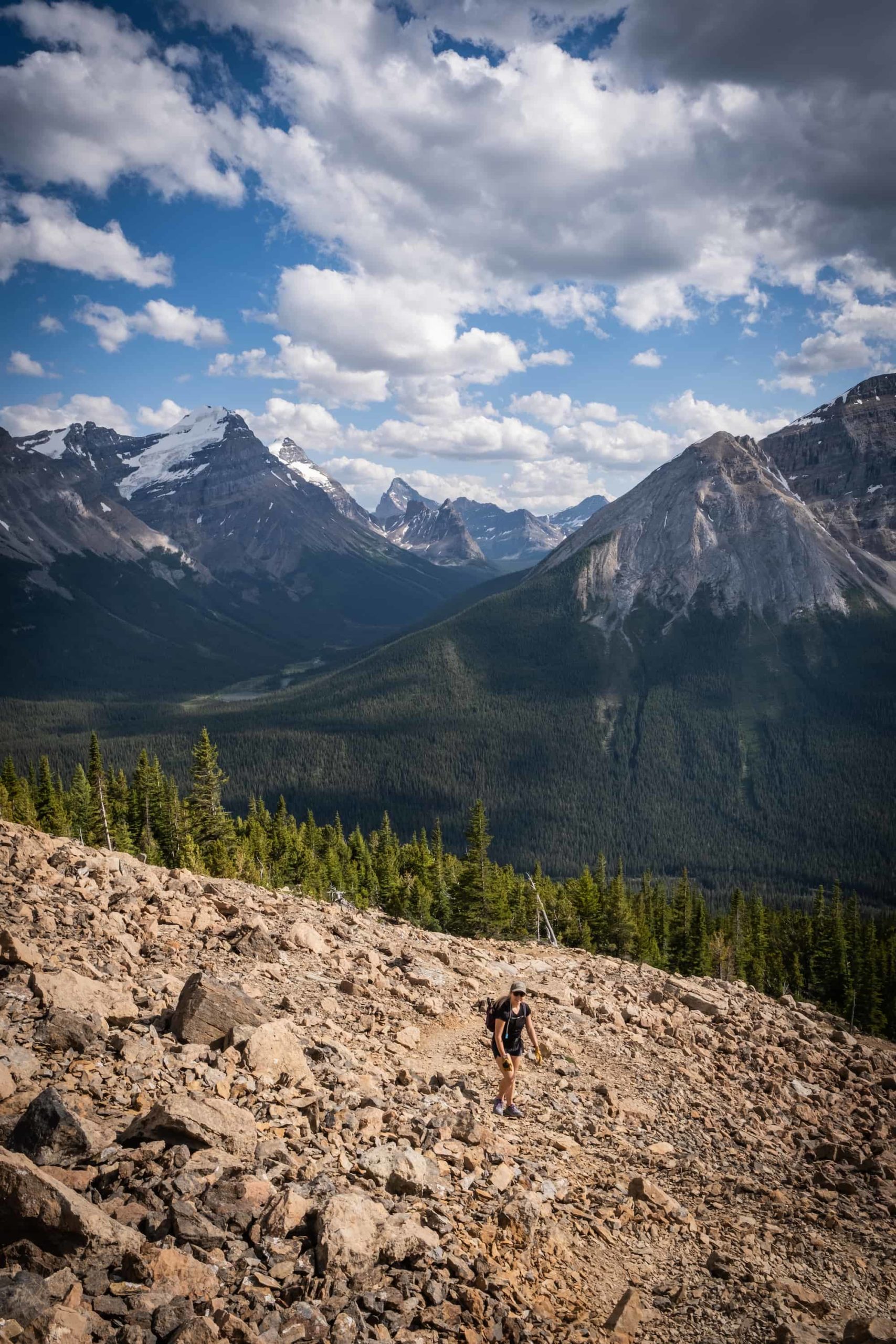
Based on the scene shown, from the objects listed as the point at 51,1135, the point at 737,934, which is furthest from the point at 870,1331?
the point at 737,934

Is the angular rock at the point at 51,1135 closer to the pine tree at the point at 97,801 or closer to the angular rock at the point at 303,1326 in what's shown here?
the angular rock at the point at 303,1326

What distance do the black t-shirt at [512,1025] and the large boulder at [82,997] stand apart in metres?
7.25

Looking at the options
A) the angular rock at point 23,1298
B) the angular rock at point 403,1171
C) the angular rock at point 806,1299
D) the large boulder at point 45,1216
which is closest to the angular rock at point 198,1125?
the angular rock at point 403,1171

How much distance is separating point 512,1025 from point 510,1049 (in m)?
0.49

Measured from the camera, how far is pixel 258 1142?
1004 cm

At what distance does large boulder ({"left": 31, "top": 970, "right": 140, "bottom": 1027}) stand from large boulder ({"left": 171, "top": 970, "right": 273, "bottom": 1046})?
926 millimetres

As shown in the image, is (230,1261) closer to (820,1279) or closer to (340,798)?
(820,1279)

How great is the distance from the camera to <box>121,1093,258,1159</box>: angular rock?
30.7 ft

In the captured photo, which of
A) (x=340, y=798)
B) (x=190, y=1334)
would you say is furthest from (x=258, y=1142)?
(x=340, y=798)

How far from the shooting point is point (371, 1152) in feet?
34.3

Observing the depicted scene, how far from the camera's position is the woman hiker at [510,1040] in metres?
13.9

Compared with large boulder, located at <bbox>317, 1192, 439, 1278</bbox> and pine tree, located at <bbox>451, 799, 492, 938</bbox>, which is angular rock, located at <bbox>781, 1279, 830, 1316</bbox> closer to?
large boulder, located at <bbox>317, 1192, 439, 1278</bbox>

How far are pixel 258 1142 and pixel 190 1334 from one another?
3.62m

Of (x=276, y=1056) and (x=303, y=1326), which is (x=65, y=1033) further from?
(x=303, y=1326)
